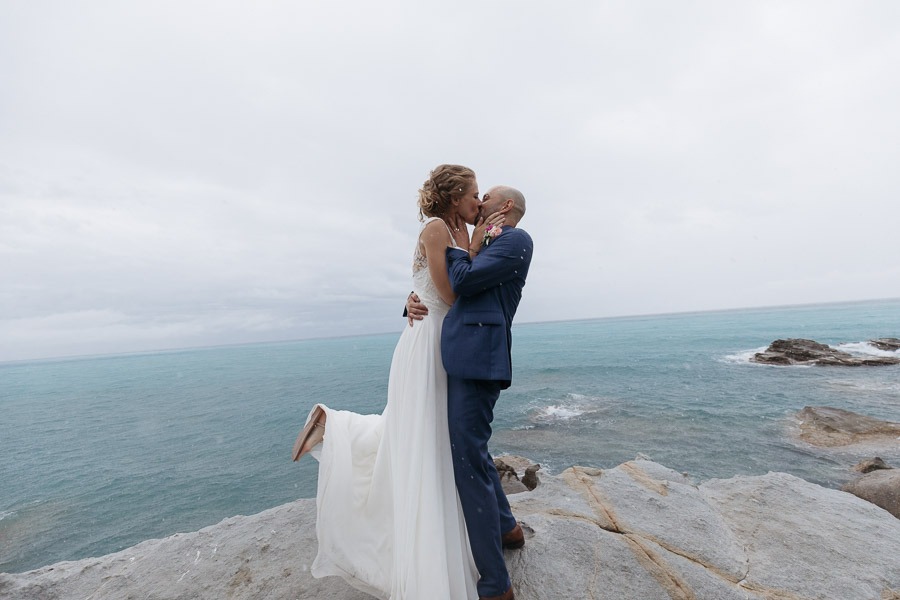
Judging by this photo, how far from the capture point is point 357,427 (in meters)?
3.47

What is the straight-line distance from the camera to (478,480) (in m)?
2.90

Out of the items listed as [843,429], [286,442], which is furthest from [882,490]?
[286,442]

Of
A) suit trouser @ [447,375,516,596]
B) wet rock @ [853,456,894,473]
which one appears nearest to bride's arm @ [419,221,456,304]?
suit trouser @ [447,375,516,596]

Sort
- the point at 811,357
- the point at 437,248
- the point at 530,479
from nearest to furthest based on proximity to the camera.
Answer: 1. the point at 437,248
2. the point at 530,479
3. the point at 811,357

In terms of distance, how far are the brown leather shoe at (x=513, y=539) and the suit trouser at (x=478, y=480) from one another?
0.53 meters

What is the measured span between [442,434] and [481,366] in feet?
2.22

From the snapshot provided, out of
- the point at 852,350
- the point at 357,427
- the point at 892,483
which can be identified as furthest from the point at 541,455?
the point at 852,350

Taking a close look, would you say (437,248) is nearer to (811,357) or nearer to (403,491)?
(403,491)

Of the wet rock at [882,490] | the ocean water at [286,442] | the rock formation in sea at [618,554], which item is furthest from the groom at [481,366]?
the ocean water at [286,442]

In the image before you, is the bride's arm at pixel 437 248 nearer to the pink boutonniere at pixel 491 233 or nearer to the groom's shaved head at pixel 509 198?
the pink boutonniere at pixel 491 233

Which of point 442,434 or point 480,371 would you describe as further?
point 442,434

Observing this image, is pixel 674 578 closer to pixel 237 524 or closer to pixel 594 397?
pixel 237 524

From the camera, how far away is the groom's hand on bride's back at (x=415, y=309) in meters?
3.12

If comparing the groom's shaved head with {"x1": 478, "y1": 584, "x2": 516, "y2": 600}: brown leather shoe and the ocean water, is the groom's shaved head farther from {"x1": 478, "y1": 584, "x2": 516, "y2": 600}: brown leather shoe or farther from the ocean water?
the ocean water
